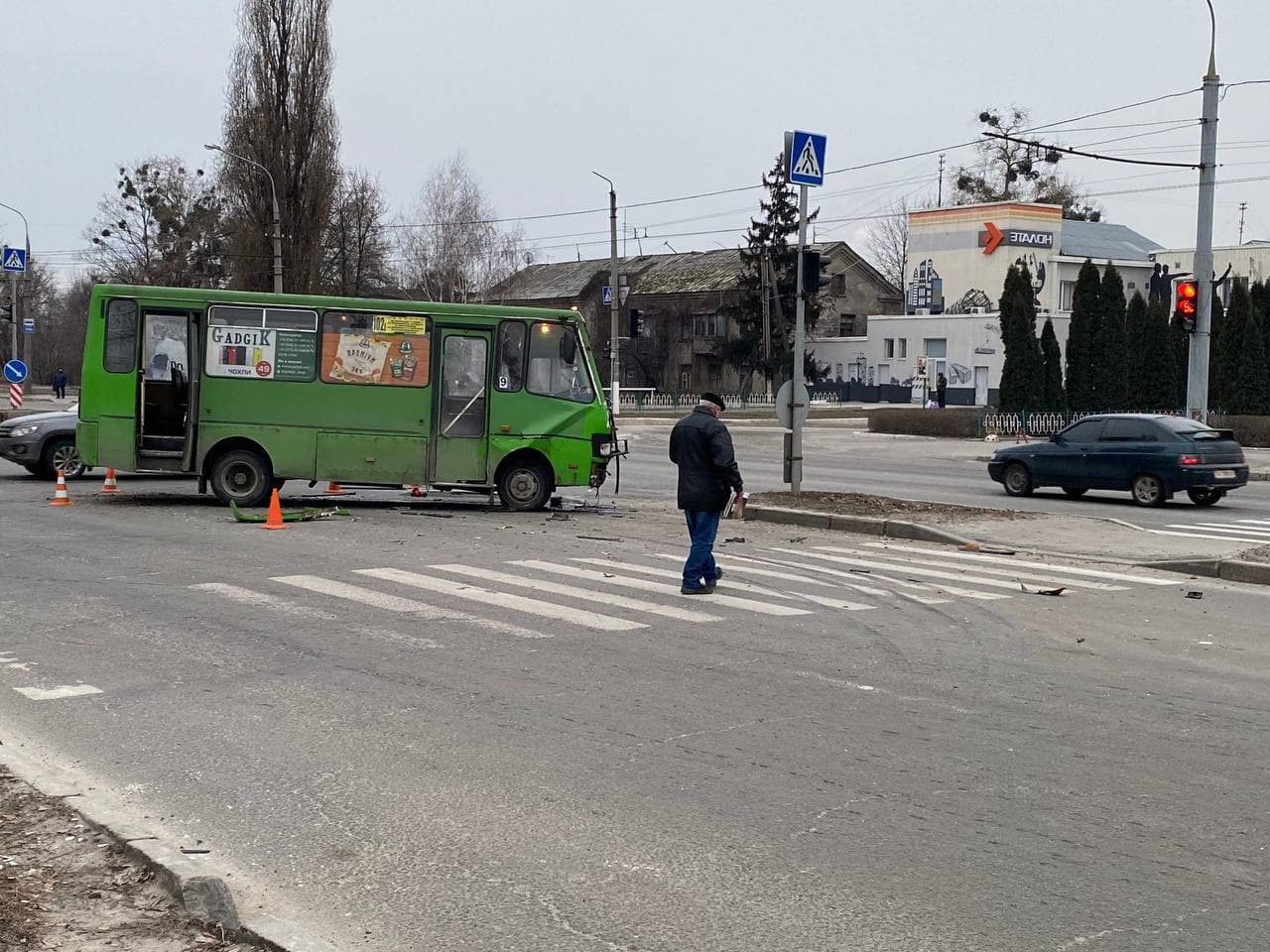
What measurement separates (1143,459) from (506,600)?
1437 centimetres

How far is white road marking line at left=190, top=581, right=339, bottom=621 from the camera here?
10961mm

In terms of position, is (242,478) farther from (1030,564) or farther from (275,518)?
(1030,564)

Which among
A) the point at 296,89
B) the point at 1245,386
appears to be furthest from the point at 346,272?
the point at 1245,386

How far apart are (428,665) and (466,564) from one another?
486 cm

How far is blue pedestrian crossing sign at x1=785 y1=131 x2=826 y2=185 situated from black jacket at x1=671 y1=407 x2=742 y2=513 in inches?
305

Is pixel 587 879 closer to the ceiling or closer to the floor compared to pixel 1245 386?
closer to the floor

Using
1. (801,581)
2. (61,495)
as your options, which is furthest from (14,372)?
(801,581)

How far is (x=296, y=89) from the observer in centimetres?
5228

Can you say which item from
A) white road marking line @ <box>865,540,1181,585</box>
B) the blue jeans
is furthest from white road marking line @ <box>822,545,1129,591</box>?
the blue jeans

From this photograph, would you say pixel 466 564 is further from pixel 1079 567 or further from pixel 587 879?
pixel 587 879

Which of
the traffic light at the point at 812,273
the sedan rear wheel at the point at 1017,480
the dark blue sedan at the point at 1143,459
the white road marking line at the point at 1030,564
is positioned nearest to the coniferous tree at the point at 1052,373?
the sedan rear wheel at the point at 1017,480

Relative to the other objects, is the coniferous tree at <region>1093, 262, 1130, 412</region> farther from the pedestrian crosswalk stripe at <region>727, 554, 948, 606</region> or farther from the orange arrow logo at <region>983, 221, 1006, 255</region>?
the orange arrow logo at <region>983, 221, 1006, 255</region>

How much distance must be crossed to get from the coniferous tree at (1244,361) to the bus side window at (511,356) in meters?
29.6

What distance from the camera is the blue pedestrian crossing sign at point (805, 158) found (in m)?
18.9
